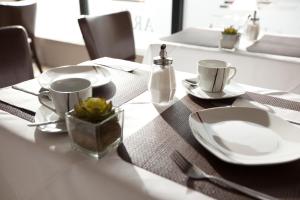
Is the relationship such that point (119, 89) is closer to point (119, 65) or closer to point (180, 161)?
point (119, 65)

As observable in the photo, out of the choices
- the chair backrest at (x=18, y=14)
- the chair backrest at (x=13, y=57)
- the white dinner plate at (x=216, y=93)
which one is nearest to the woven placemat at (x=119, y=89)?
the white dinner plate at (x=216, y=93)

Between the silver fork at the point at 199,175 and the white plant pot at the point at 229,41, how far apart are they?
0.76m

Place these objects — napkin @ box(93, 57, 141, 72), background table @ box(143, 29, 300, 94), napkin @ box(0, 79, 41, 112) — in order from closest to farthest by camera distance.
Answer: napkin @ box(0, 79, 41, 112), napkin @ box(93, 57, 141, 72), background table @ box(143, 29, 300, 94)

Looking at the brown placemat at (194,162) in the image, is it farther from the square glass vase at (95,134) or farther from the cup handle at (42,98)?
the cup handle at (42,98)

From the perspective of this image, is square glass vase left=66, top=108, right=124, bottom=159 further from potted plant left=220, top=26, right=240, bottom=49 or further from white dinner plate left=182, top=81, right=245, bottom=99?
potted plant left=220, top=26, right=240, bottom=49

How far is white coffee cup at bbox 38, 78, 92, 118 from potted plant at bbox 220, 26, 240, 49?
695 millimetres

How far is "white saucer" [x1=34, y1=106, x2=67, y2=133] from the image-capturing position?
1.80ft

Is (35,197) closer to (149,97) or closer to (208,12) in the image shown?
(149,97)

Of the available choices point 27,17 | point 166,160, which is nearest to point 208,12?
point 27,17

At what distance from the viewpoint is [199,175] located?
44 cm

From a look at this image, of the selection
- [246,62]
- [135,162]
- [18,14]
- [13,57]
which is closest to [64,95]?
[135,162]

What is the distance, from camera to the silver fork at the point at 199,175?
40 centimetres

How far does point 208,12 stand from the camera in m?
1.98

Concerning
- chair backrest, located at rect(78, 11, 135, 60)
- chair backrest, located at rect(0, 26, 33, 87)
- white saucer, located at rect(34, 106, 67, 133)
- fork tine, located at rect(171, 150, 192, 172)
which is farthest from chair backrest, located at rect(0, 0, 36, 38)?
fork tine, located at rect(171, 150, 192, 172)
